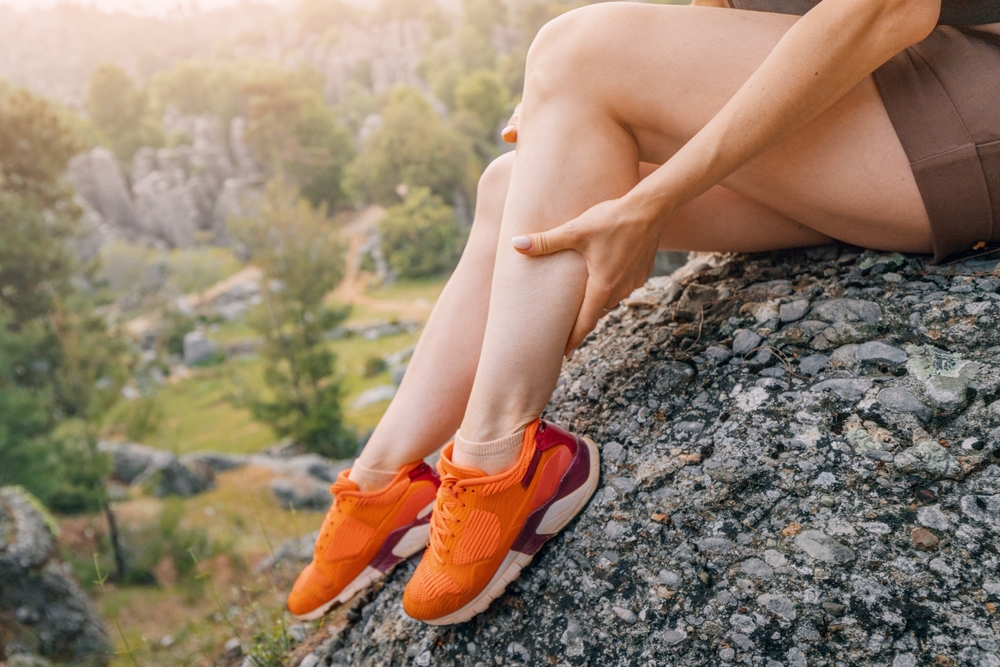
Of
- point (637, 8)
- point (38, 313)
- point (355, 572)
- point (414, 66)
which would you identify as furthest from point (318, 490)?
point (414, 66)

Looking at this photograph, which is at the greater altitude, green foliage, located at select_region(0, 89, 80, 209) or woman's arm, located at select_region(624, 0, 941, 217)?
woman's arm, located at select_region(624, 0, 941, 217)

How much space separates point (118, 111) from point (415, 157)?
30.5m

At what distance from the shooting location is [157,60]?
77.0 meters

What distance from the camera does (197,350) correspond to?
83.6 feet

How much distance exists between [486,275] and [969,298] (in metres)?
1.18

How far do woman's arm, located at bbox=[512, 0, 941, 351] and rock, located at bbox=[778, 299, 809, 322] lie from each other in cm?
54

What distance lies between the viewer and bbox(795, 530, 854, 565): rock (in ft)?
Answer: 3.77

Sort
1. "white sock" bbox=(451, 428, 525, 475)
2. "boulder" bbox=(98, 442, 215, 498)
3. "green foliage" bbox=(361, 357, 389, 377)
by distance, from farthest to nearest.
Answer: "green foliage" bbox=(361, 357, 389, 377) < "boulder" bbox=(98, 442, 215, 498) < "white sock" bbox=(451, 428, 525, 475)

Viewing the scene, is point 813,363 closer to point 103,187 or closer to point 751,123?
point 751,123

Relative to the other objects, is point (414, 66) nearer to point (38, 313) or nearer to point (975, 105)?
point (38, 313)

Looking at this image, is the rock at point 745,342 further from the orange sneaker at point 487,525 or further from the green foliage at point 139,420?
the green foliage at point 139,420

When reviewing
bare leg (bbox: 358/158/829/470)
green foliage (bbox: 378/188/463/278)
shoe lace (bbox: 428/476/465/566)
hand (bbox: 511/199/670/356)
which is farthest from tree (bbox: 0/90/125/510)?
green foliage (bbox: 378/188/463/278)

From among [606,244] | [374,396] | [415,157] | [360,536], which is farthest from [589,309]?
[415,157]

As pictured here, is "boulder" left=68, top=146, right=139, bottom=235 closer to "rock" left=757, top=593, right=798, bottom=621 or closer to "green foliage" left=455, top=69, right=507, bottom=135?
"green foliage" left=455, top=69, right=507, bottom=135
